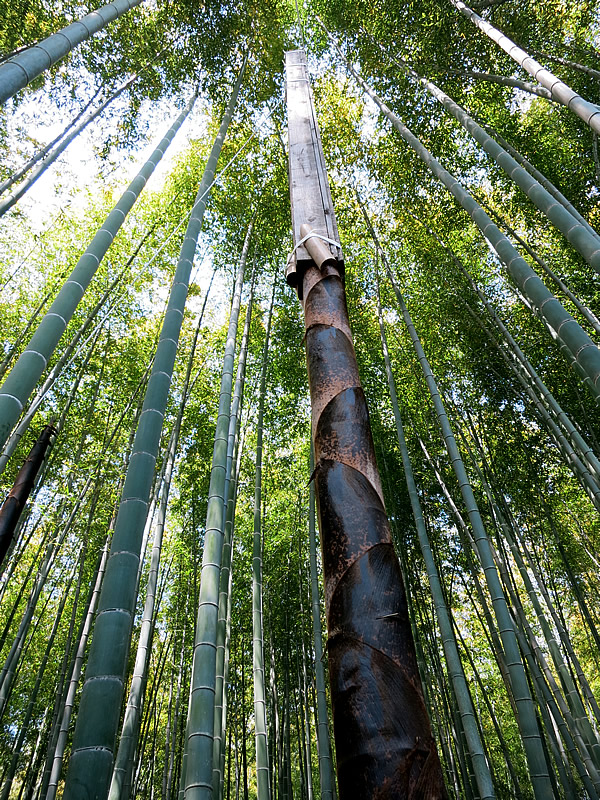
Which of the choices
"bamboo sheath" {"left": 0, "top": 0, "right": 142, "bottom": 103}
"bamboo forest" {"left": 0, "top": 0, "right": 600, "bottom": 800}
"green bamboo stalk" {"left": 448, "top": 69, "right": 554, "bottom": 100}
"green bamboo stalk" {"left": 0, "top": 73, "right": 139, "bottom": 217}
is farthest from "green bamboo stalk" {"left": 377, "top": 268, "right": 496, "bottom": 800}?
"green bamboo stalk" {"left": 0, "top": 73, "right": 139, "bottom": 217}

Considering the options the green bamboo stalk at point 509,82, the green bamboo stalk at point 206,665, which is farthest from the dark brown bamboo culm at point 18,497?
the green bamboo stalk at point 509,82

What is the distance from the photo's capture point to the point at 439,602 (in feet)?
12.9

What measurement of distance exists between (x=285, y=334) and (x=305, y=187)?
18.3 ft

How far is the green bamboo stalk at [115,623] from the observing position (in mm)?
1079

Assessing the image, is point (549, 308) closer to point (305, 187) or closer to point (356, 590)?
point (305, 187)

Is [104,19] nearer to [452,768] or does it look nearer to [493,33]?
[493,33]

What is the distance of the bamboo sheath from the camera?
2174 millimetres

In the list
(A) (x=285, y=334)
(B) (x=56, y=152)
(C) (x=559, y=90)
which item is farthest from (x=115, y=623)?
(A) (x=285, y=334)

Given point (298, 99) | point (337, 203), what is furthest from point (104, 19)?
point (337, 203)

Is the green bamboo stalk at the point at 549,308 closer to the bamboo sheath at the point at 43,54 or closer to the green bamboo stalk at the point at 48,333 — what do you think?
the green bamboo stalk at the point at 48,333

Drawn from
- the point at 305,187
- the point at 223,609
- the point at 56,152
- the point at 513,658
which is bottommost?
the point at 513,658

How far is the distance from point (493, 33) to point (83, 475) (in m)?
5.70

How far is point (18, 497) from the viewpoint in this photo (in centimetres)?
286

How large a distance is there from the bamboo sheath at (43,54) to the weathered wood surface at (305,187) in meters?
1.37
